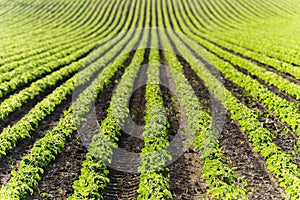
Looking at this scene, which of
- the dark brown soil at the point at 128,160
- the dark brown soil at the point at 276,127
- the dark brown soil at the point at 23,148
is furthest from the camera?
the dark brown soil at the point at 276,127

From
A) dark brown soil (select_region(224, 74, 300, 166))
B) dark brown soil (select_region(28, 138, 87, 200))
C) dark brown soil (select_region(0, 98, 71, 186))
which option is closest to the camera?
dark brown soil (select_region(28, 138, 87, 200))

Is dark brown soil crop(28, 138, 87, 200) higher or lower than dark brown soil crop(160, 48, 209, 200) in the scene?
higher

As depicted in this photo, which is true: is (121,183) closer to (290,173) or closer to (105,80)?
(290,173)

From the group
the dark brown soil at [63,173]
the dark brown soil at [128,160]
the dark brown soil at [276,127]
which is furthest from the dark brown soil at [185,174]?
the dark brown soil at [276,127]

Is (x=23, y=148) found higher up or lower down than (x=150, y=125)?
lower down

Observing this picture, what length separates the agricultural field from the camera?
27.8 ft

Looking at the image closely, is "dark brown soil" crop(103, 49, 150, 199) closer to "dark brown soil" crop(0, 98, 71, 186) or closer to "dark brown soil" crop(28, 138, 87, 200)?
"dark brown soil" crop(28, 138, 87, 200)

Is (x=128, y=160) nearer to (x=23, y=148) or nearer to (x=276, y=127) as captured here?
(x=23, y=148)

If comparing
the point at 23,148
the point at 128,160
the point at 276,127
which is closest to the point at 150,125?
the point at 128,160

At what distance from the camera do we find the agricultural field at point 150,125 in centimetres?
847

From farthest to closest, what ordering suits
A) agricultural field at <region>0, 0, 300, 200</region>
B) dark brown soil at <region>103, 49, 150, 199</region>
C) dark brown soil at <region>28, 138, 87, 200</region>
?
dark brown soil at <region>103, 49, 150, 199</region> < agricultural field at <region>0, 0, 300, 200</region> < dark brown soil at <region>28, 138, 87, 200</region>

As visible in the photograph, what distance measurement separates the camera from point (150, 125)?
448 inches

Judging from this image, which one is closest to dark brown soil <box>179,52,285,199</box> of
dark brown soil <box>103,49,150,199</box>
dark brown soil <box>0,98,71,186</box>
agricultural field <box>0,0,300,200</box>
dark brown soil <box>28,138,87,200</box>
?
agricultural field <box>0,0,300,200</box>

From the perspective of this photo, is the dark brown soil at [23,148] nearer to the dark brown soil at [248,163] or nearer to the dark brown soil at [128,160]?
the dark brown soil at [128,160]
